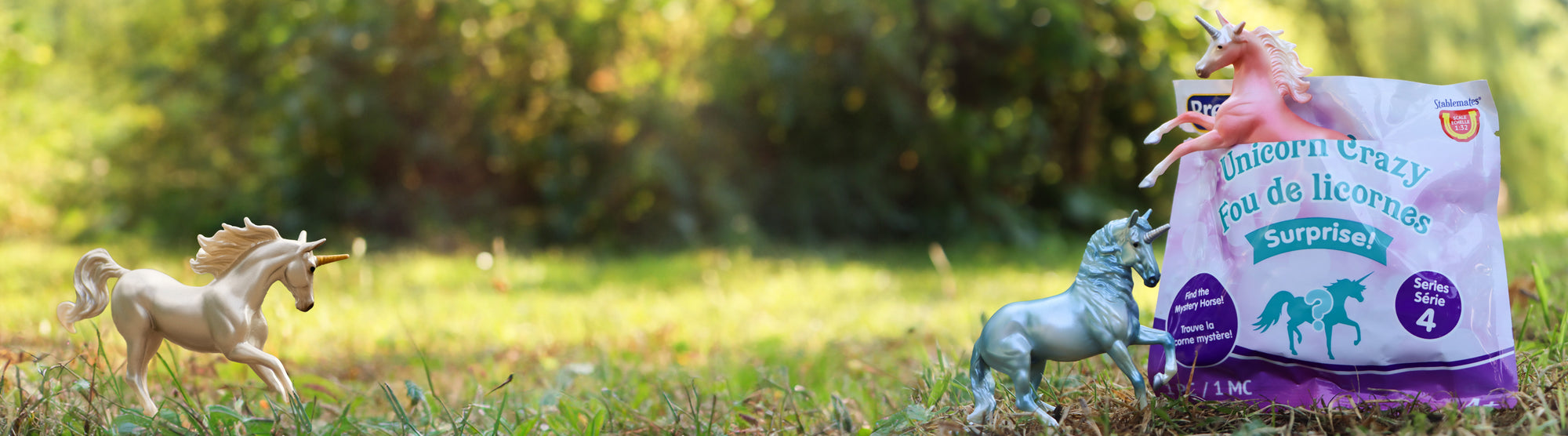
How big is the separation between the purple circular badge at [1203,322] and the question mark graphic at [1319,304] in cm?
10

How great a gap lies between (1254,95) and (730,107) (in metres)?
5.00

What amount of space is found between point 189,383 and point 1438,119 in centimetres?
222

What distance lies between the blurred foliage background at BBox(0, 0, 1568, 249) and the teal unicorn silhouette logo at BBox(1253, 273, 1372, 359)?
4395mm

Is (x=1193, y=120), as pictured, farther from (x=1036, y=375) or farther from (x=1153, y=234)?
(x=1036, y=375)

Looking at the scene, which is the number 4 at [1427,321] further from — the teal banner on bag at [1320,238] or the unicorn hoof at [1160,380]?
the unicorn hoof at [1160,380]

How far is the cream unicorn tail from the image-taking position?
4.38ft

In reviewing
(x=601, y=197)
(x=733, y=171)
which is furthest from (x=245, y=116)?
(x=733, y=171)


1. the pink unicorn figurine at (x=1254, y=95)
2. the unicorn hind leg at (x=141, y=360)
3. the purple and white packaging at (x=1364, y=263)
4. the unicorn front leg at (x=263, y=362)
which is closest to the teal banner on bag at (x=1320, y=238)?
the purple and white packaging at (x=1364, y=263)

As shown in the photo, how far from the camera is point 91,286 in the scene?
135cm

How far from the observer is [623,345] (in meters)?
2.92

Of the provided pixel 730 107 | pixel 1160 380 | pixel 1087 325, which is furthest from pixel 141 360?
pixel 730 107

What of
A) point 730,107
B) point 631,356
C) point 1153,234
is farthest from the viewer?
point 730,107

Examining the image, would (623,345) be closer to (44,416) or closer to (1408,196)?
(44,416)

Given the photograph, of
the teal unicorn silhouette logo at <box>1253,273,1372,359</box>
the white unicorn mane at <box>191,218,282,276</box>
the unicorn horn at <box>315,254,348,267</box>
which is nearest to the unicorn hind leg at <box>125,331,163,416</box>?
the white unicorn mane at <box>191,218,282,276</box>
